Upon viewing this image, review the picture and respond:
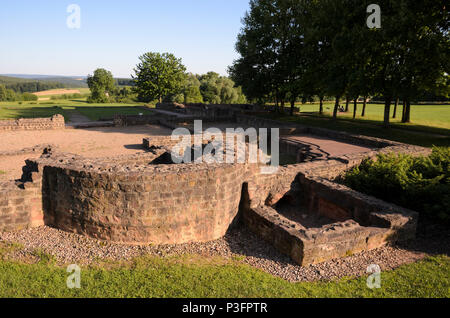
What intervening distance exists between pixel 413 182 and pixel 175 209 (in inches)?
257

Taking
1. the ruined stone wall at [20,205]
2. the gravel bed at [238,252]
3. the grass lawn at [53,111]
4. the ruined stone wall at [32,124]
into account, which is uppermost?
the grass lawn at [53,111]

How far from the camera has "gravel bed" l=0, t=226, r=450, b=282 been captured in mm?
6477

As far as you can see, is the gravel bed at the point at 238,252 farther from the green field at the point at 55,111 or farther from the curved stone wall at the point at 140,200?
the green field at the point at 55,111

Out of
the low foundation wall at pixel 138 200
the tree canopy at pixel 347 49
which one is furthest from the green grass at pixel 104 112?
the low foundation wall at pixel 138 200

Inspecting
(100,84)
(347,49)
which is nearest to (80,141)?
(347,49)

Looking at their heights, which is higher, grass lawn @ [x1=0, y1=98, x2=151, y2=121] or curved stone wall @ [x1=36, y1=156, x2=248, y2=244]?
grass lawn @ [x1=0, y1=98, x2=151, y2=121]

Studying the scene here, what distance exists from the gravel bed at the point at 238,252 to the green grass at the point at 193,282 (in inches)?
12.6

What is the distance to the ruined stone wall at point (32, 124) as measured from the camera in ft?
70.1

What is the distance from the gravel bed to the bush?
98 centimetres

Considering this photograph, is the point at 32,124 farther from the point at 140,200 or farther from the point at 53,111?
the point at 140,200

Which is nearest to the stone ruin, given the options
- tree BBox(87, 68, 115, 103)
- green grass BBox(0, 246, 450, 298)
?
green grass BBox(0, 246, 450, 298)

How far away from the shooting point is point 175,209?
7488mm

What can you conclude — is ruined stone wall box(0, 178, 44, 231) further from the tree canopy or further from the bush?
the tree canopy
